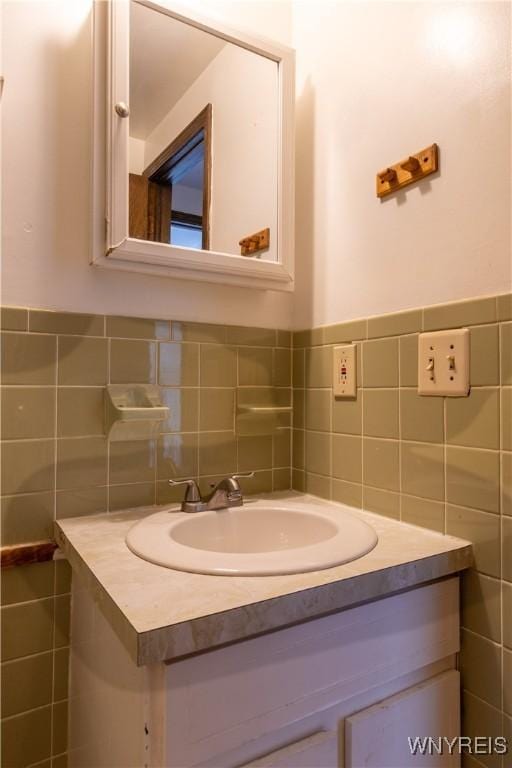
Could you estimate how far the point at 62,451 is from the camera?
0.90m

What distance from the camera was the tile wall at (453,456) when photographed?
714mm

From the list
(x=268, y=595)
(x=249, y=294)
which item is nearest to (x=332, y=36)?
(x=249, y=294)

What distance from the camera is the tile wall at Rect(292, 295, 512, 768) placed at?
714 millimetres

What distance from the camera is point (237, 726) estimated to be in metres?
0.54

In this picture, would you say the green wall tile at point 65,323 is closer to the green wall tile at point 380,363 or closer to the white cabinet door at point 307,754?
the green wall tile at point 380,363

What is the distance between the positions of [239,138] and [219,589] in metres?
1.02

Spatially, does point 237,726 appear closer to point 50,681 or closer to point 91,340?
point 50,681

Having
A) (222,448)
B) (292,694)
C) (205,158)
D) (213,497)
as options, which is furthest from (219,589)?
(205,158)

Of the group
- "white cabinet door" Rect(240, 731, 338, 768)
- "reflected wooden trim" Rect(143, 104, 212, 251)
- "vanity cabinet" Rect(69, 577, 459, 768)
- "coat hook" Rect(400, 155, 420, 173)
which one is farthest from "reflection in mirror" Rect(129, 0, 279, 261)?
"white cabinet door" Rect(240, 731, 338, 768)

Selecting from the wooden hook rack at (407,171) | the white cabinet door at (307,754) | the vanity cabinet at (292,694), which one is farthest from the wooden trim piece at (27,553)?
the wooden hook rack at (407,171)

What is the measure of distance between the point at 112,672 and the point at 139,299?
0.70m

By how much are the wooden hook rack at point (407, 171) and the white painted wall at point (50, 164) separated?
57 centimetres

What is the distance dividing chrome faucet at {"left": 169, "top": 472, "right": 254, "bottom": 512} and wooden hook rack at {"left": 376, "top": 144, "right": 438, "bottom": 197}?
0.69m

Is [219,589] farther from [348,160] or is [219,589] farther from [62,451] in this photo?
[348,160]
